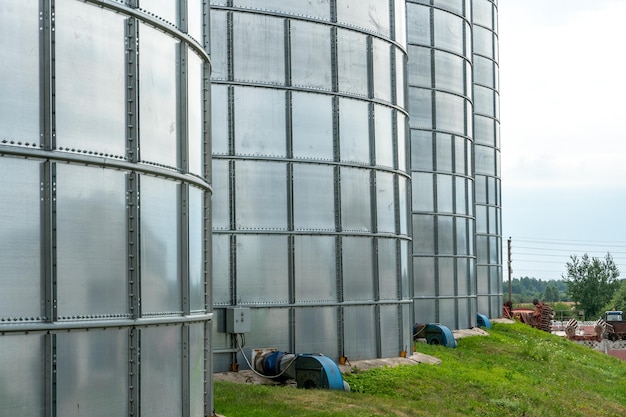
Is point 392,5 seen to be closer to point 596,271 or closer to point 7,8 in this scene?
point 7,8

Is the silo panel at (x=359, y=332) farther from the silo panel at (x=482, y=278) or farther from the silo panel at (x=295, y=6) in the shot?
the silo panel at (x=482, y=278)

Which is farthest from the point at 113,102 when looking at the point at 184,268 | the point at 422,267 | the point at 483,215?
the point at 483,215

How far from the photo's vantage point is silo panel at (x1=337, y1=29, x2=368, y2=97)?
26.2 m

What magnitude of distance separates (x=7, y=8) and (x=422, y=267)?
28.9 m

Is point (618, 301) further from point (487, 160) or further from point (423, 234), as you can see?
point (423, 234)

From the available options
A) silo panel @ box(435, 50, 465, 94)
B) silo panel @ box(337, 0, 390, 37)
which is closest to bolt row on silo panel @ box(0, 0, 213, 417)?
silo panel @ box(337, 0, 390, 37)

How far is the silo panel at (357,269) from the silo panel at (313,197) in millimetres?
908

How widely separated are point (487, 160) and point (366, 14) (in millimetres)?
26007

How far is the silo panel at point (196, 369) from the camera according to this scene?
15414 mm

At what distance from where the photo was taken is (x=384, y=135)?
2766cm

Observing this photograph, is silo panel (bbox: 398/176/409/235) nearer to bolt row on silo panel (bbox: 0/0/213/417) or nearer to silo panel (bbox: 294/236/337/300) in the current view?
silo panel (bbox: 294/236/337/300)

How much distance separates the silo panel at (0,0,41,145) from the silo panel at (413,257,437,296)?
27968 mm

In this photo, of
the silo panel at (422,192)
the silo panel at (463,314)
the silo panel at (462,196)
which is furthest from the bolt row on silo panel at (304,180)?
the silo panel at (462,196)

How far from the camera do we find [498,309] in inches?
2092
